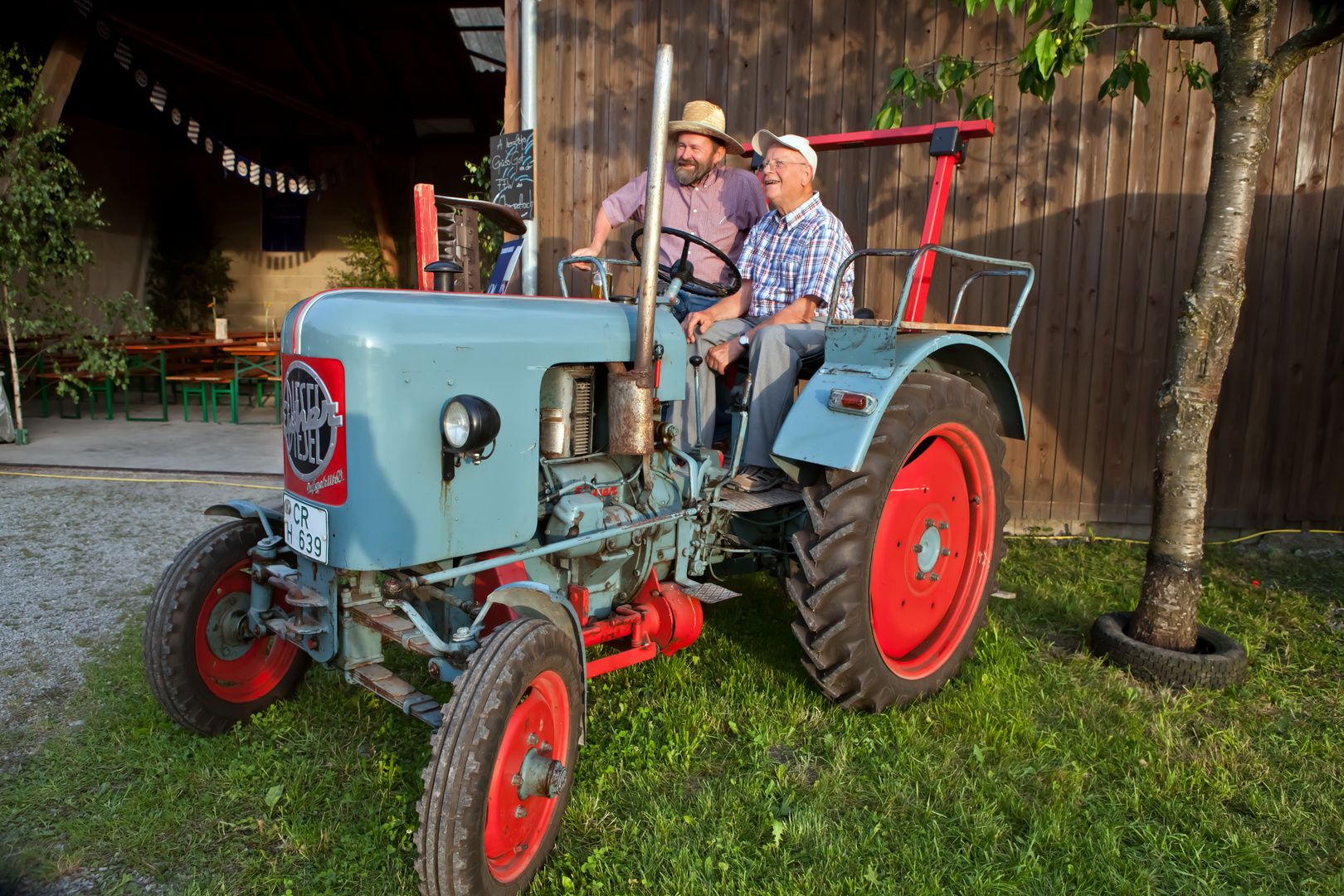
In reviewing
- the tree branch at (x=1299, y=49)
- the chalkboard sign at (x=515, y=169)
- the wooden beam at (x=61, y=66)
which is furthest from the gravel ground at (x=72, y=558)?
the tree branch at (x=1299, y=49)

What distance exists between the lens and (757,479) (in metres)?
2.75

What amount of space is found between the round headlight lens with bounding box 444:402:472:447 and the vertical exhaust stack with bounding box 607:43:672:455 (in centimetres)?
48

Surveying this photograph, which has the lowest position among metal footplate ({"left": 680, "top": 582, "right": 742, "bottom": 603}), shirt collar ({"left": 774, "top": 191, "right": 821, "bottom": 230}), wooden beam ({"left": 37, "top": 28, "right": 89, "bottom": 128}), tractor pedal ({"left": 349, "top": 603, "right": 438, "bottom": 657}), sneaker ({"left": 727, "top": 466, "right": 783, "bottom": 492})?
metal footplate ({"left": 680, "top": 582, "right": 742, "bottom": 603})

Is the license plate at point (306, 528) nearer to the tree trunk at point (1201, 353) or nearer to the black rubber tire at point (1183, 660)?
the black rubber tire at point (1183, 660)

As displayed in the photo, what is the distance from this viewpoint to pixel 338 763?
2.24 m

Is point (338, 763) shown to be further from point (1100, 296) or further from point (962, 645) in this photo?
point (1100, 296)

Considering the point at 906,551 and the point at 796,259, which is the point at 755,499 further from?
the point at 796,259

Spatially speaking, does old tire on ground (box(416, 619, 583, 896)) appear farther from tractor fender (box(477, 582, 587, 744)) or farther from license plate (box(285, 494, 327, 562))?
license plate (box(285, 494, 327, 562))

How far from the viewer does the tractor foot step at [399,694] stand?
1760 millimetres

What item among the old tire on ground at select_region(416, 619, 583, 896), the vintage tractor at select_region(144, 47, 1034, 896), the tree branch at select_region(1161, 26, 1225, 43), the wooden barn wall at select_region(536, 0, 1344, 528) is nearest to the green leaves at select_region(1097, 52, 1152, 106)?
the tree branch at select_region(1161, 26, 1225, 43)

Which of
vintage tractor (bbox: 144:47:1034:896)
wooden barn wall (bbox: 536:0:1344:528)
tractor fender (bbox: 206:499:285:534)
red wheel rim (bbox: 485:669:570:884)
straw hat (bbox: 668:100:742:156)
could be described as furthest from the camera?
wooden barn wall (bbox: 536:0:1344:528)

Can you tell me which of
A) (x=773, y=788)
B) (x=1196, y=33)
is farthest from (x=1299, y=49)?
(x=773, y=788)

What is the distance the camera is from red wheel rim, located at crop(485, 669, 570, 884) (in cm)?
169

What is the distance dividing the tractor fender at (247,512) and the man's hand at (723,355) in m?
1.40
